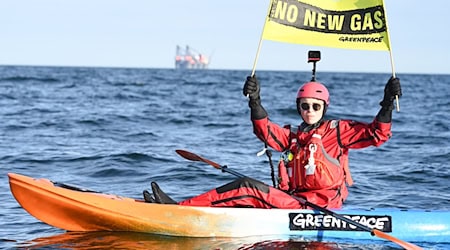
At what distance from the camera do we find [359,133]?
7.69 meters

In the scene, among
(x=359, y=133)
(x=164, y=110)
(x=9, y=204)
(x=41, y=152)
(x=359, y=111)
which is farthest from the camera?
(x=359, y=111)

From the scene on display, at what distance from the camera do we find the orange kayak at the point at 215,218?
25.1 feet

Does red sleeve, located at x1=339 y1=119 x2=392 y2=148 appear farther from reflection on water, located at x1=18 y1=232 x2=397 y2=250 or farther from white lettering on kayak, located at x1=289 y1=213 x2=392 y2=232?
reflection on water, located at x1=18 y1=232 x2=397 y2=250

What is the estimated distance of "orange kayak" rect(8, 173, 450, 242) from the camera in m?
7.65

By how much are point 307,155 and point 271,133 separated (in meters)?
0.46

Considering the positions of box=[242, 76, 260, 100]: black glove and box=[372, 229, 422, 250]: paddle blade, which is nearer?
box=[372, 229, 422, 250]: paddle blade

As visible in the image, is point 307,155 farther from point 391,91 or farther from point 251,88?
point 391,91

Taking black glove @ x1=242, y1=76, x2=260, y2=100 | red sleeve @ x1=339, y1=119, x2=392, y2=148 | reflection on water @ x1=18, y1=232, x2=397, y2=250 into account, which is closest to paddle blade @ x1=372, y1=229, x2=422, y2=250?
reflection on water @ x1=18, y1=232, x2=397, y2=250

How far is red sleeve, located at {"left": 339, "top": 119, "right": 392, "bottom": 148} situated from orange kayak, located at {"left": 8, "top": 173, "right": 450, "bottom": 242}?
698mm

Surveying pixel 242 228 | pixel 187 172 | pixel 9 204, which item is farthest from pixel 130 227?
pixel 187 172

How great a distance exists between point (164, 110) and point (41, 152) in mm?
11876

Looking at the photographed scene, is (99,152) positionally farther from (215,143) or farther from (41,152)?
(215,143)

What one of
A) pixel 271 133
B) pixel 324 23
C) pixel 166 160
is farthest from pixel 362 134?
pixel 166 160

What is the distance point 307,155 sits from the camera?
7.70m
